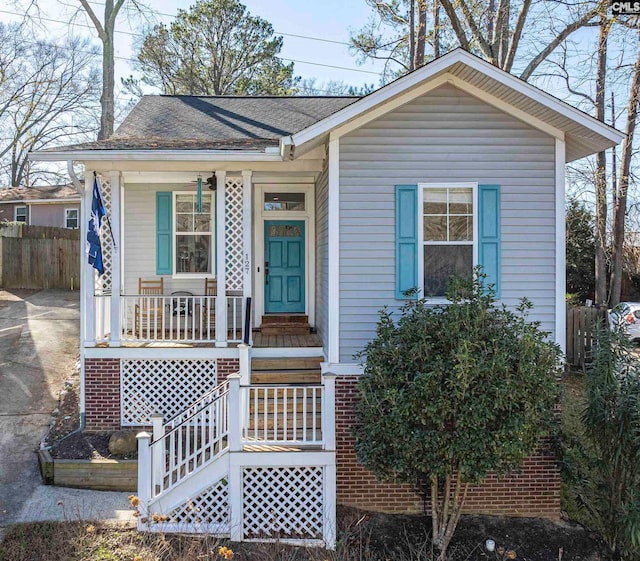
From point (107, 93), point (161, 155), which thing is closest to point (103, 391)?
point (161, 155)

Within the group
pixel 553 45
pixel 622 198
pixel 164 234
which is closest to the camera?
pixel 164 234

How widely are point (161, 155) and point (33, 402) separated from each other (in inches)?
189

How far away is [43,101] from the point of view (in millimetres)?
24594

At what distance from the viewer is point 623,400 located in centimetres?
500

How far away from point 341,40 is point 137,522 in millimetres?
15288

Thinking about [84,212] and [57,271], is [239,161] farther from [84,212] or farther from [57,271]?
[57,271]

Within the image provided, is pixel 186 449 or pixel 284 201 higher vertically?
pixel 284 201

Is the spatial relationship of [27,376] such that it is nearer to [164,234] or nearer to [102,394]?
[102,394]

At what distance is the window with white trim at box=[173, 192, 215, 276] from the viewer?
28.2 feet

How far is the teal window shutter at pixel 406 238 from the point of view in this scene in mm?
5930

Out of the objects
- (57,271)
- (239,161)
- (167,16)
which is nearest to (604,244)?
(239,161)

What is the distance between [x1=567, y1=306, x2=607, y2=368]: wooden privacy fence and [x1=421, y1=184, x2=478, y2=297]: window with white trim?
22.1 feet

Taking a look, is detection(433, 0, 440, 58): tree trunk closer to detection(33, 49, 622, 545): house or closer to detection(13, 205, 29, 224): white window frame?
detection(33, 49, 622, 545): house

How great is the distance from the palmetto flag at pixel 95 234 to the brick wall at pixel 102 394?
135 centimetres
